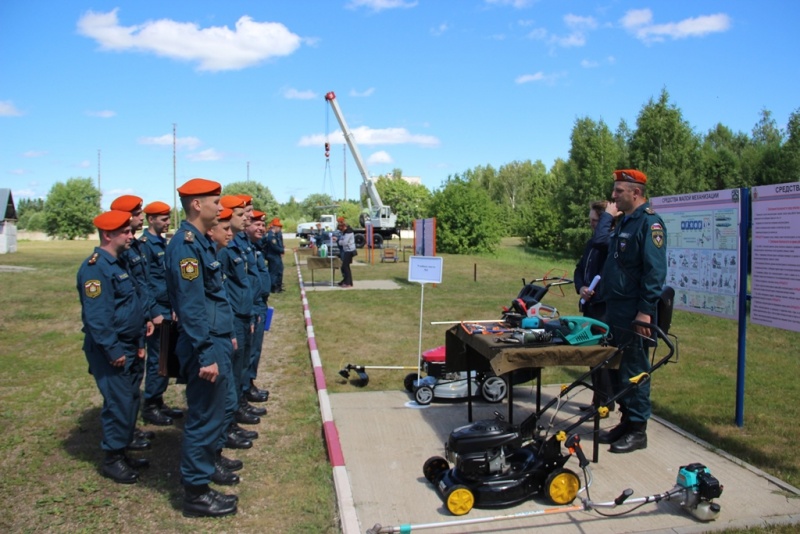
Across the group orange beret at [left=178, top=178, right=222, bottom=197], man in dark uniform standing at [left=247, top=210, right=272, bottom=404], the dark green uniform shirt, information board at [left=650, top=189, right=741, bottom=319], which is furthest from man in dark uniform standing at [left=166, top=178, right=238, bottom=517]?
information board at [left=650, top=189, right=741, bottom=319]

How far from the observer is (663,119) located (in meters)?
33.8

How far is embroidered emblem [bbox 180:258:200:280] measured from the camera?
392 centimetres

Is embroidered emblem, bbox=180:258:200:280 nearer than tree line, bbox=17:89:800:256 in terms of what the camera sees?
Yes

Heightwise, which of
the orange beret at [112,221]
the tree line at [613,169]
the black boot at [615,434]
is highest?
the tree line at [613,169]

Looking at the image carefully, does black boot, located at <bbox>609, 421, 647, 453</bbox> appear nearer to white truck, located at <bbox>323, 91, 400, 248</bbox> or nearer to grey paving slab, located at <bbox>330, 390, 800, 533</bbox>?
grey paving slab, located at <bbox>330, 390, 800, 533</bbox>

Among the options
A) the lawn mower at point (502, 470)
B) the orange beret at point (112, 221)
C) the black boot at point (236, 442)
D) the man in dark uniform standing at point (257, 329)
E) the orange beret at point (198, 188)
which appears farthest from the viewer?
the man in dark uniform standing at point (257, 329)

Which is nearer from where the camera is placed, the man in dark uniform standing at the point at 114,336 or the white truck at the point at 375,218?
the man in dark uniform standing at the point at 114,336

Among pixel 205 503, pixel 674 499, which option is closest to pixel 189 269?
pixel 205 503

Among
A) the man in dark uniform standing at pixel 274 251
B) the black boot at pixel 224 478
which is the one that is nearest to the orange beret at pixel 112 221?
the black boot at pixel 224 478

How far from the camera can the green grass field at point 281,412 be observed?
4.17m

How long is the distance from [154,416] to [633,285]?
476 centimetres

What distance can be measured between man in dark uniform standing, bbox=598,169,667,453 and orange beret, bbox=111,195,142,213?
14.3 ft

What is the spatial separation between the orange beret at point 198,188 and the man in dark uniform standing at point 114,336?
100cm

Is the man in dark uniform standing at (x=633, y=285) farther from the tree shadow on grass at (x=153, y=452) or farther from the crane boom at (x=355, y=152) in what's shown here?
the crane boom at (x=355, y=152)
